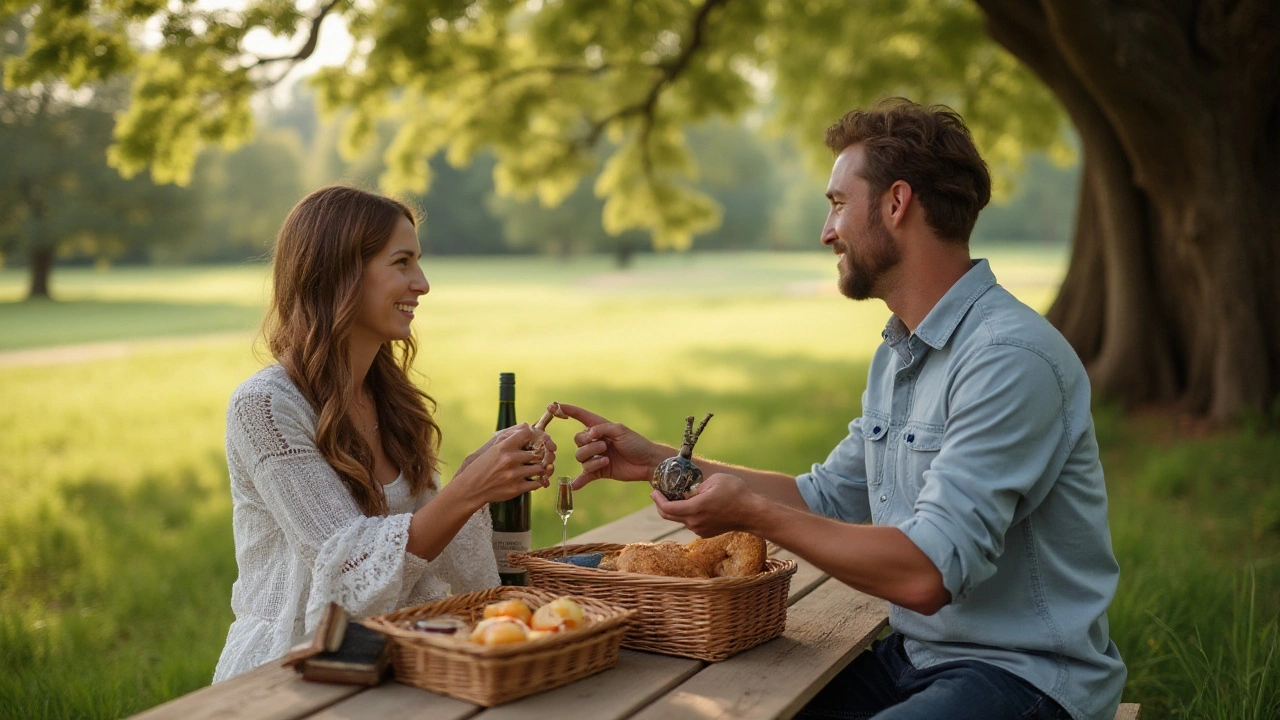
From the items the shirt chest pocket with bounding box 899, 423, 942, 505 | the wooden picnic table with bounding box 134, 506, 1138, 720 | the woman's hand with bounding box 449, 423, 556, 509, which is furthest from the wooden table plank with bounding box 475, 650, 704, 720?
the shirt chest pocket with bounding box 899, 423, 942, 505

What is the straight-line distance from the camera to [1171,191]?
7.97 metres

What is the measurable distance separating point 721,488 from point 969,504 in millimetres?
Answer: 551

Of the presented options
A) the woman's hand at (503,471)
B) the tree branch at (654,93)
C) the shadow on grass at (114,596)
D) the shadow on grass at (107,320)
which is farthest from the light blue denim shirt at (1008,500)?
the shadow on grass at (107,320)

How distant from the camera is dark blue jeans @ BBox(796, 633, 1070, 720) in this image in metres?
2.52

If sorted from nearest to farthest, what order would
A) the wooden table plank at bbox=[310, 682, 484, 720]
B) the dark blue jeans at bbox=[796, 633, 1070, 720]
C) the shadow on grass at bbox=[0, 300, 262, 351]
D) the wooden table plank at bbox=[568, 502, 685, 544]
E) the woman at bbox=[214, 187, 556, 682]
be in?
the wooden table plank at bbox=[310, 682, 484, 720], the dark blue jeans at bbox=[796, 633, 1070, 720], the woman at bbox=[214, 187, 556, 682], the wooden table plank at bbox=[568, 502, 685, 544], the shadow on grass at bbox=[0, 300, 262, 351]

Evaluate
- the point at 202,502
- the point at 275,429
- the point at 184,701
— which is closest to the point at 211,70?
the point at 202,502

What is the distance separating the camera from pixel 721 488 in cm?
250

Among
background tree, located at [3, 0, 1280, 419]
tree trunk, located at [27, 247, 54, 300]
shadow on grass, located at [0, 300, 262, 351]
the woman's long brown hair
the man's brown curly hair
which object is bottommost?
shadow on grass, located at [0, 300, 262, 351]

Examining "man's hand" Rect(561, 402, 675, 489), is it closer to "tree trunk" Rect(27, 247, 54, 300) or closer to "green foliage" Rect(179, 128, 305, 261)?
"tree trunk" Rect(27, 247, 54, 300)

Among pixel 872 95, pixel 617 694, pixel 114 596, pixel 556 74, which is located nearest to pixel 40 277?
pixel 556 74

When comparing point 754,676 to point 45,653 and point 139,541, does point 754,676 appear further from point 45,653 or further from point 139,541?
point 139,541

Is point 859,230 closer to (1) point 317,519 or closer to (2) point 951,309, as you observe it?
(2) point 951,309

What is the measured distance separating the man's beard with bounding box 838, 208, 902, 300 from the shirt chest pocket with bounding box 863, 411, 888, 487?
363mm

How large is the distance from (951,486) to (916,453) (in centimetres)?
40
